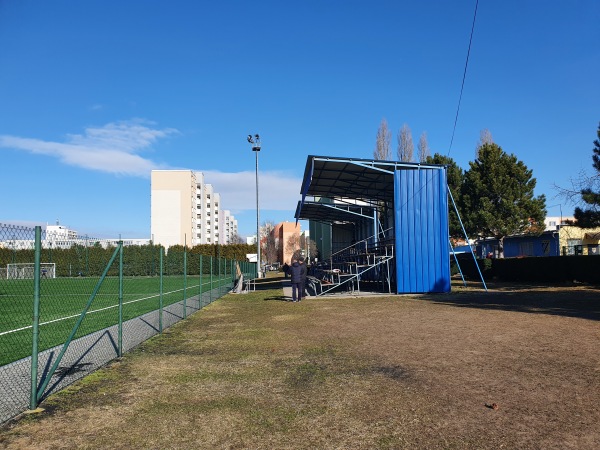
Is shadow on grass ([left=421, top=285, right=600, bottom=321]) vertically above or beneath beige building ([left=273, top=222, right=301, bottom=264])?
beneath

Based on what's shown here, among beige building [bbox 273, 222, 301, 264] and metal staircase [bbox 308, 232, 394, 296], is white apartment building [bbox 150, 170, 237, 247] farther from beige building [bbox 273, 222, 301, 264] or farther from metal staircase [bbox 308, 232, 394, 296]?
metal staircase [bbox 308, 232, 394, 296]

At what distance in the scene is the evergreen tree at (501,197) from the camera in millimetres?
33000

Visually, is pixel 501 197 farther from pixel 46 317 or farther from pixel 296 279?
pixel 46 317

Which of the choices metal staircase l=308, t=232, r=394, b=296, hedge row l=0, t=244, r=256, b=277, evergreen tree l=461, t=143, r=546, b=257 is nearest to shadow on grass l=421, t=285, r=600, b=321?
metal staircase l=308, t=232, r=394, b=296

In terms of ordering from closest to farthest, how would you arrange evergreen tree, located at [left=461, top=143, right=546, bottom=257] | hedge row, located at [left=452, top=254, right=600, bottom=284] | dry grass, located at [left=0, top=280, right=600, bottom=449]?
dry grass, located at [left=0, top=280, right=600, bottom=449] < hedge row, located at [left=452, top=254, right=600, bottom=284] < evergreen tree, located at [left=461, top=143, right=546, bottom=257]

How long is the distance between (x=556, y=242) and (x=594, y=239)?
8.99ft

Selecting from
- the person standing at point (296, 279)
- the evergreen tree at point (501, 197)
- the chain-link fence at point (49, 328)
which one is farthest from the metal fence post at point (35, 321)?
the evergreen tree at point (501, 197)

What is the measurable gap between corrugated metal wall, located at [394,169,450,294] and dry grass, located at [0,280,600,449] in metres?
8.47

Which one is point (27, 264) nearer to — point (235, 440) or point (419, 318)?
point (235, 440)

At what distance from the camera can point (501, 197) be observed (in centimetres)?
3328

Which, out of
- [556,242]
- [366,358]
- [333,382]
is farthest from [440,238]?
[556,242]

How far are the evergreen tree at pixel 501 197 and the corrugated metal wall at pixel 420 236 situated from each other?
51.4ft

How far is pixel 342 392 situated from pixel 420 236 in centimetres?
1395

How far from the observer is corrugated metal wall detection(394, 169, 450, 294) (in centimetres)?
1858
